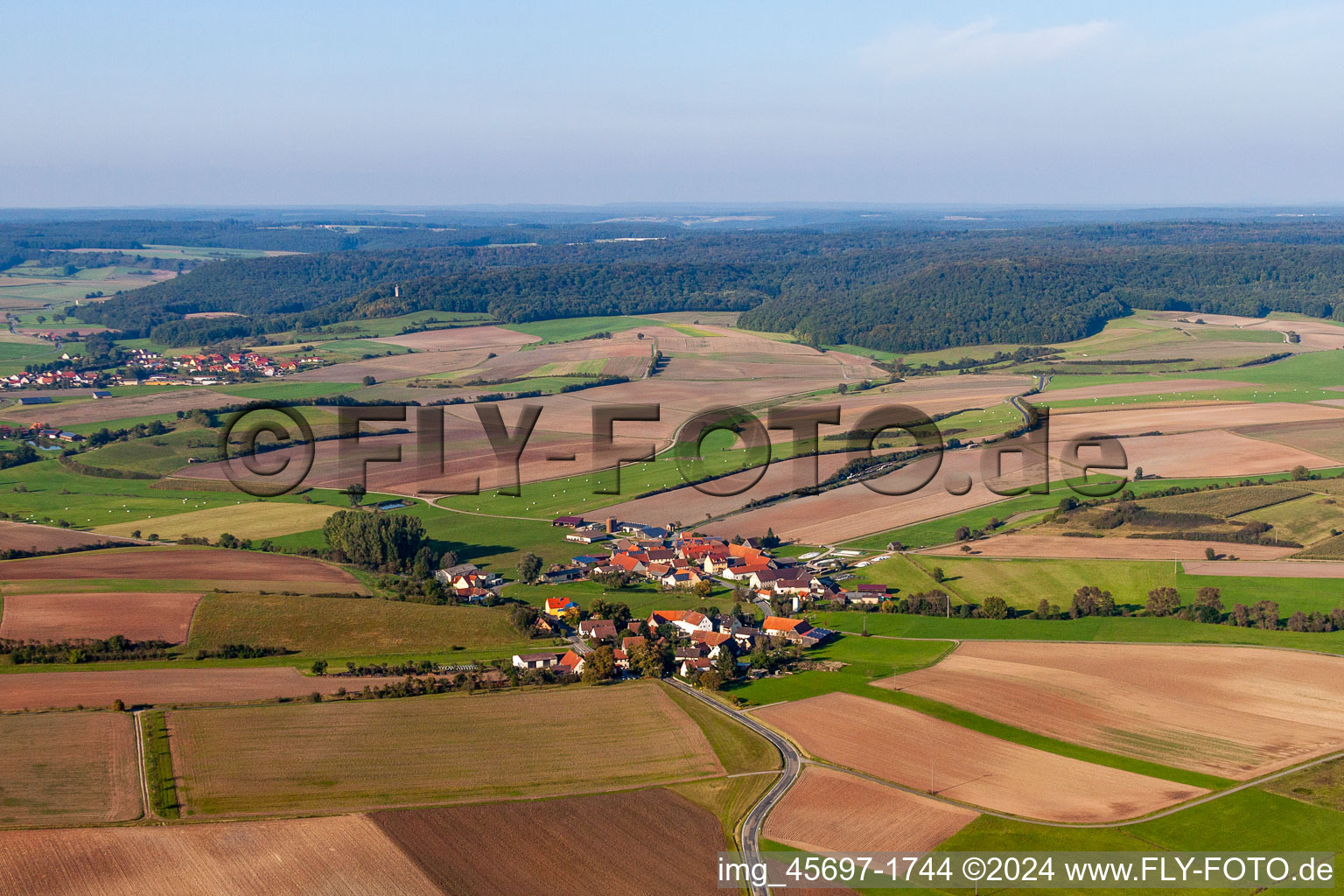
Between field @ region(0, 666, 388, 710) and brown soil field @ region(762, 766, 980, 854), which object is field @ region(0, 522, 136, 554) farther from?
brown soil field @ region(762, 766, 980, 854)

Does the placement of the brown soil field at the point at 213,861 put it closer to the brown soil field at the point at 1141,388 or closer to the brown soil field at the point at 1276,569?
the brown soil field at the point at 1276,569

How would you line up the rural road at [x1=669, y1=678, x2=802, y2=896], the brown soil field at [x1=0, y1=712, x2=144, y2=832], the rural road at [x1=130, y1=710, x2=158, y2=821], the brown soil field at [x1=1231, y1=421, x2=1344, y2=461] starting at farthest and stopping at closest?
the brown soil field at [x1=1231, y1=421, x2=1344, y2=461], the rural road at [x1=130, y1=710, x2=158, y2=821], the brown soil field at [x1=0, y1=712, x2=144, y2=832], the rural road at [x1=669, y1=678, x2=802, y2=896]

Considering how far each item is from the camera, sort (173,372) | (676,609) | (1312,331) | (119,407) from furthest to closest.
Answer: (1312,331)
(173,372)
(119,407)
(676,609)

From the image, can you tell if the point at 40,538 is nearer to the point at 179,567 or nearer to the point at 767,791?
the point at 179,567

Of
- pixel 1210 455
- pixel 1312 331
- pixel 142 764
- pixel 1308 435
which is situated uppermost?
pixel 1312 331

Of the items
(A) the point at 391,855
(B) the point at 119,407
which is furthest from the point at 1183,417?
(B) the point at 119,407

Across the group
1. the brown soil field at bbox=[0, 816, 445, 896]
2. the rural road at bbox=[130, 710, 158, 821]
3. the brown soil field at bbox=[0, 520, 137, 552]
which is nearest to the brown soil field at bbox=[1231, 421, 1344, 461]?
the brown soil field at bbox=[0, 816, 445, 896]
